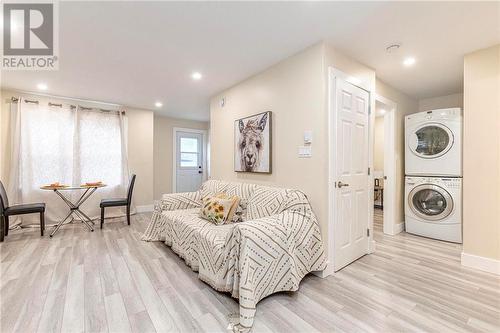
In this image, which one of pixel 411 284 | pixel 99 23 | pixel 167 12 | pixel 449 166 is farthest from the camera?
pixel 449 166

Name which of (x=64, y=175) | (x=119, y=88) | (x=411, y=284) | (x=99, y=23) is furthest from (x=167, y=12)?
(x=64, y=175)

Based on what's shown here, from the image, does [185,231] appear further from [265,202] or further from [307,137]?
[307,137]

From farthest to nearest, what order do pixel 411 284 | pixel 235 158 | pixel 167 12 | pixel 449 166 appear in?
1. pixel 235 158
2. pixel 449 166
3. pixel 411 284
4. pixel 167 12

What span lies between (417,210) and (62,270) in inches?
191

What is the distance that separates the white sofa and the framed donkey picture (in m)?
0.38

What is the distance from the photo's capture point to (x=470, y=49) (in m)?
2.41

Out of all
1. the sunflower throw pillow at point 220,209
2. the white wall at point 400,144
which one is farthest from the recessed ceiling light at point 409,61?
the sunflower throw pillow at point 220,209

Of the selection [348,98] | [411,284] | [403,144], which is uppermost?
[348,98]

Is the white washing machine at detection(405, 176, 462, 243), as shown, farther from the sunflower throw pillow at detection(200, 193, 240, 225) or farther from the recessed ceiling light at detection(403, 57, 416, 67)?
the sunflower throw pillow at detection(200, 193, 240, 225)

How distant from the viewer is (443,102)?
4039 mm

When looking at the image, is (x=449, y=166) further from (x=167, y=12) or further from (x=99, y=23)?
(x=99, y=23)

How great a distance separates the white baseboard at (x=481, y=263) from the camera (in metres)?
2.34

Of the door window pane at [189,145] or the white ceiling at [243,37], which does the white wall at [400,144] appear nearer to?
the white ceiling at [243,37]

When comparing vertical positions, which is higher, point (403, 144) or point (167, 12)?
point (167, 12)
